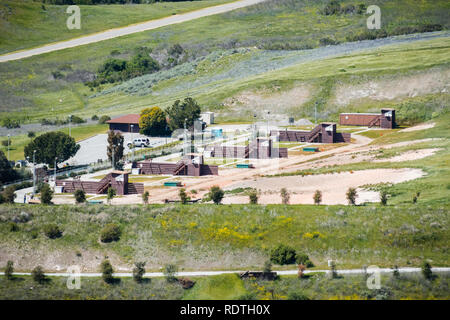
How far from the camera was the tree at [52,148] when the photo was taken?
364ft

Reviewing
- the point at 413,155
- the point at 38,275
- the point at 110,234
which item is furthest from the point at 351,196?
the point at 38,275

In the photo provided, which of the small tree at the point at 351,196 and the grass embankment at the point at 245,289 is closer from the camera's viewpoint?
the grass embankment at the point at 245,289

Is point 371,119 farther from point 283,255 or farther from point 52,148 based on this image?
point 283,255

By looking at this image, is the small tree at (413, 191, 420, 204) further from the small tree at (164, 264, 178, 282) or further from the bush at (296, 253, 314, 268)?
the small tree at (164, 264, 178, 282)

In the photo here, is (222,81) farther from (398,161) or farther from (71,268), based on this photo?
(71,268)

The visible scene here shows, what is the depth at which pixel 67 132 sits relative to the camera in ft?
458

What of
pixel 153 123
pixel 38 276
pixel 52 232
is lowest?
pixel 38 276

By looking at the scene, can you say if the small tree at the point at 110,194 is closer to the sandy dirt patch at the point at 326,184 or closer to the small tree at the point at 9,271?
the sandy dirt patch at the point at 326,184

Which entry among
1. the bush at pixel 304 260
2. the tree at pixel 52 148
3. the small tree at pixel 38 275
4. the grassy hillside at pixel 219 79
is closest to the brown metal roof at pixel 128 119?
the grassy hillside at pixel 219 79

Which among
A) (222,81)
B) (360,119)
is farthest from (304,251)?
(222,81)

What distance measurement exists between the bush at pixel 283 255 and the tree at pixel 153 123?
72512mm

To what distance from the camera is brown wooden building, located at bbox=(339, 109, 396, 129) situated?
12838 cm

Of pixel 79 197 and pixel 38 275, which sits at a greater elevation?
pixel 79 197

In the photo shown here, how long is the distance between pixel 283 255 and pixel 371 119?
71.6m
